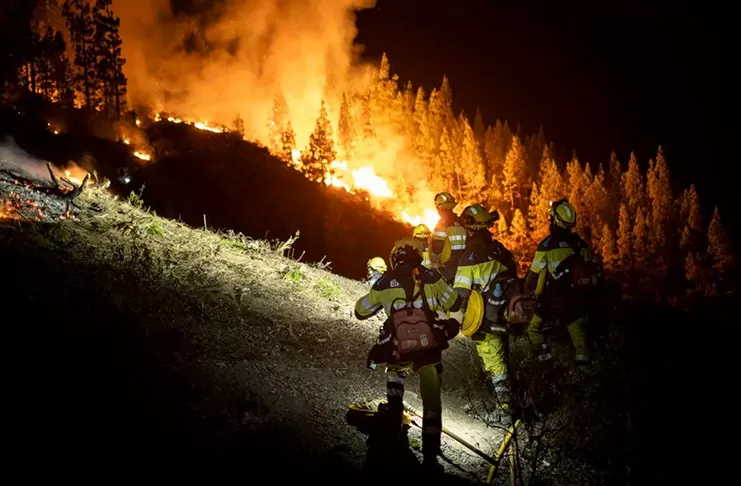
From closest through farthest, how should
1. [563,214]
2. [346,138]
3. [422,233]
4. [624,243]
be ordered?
[563,214] → [422,233] → [624,243] → [346,138]

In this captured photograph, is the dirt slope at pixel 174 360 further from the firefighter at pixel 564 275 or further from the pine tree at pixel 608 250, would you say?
the pine tree at pixel 608 250

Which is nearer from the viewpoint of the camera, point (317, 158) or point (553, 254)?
point (553, 254)

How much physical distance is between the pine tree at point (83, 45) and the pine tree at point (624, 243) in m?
52.1

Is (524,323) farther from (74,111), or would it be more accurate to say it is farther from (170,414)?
(74,111)

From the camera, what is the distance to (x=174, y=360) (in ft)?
18.5

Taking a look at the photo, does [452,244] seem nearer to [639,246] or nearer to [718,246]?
[639,246]

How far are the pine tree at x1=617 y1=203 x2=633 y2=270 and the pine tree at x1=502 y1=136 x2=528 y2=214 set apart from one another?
1097cm

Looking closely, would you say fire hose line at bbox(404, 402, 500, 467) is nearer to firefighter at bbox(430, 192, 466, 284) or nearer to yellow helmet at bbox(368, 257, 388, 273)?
yellow helmet at bbox(368, 257, 388, 273)

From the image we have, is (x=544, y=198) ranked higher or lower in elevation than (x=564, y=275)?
higher

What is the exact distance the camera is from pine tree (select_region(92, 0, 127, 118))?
166 ft

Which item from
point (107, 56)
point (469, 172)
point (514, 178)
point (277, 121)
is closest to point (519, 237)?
point (469, 172)

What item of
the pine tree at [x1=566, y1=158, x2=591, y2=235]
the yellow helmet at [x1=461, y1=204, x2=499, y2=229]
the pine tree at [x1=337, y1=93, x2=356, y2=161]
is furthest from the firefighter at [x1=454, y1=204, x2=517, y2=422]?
the pine tree at [x1=566, y1=158, x2=591, y2=235]

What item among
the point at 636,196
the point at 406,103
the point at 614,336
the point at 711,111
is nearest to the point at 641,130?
the point at 711,111

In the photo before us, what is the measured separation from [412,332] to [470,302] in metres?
1.21
